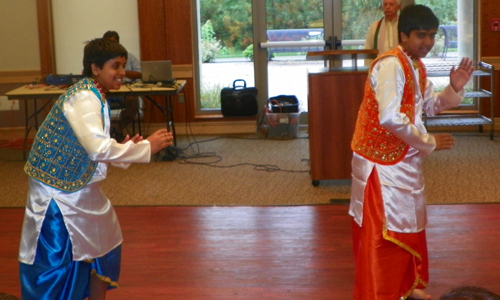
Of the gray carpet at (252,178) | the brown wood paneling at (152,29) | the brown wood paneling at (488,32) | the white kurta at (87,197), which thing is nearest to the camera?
the white kurta at (87,197)

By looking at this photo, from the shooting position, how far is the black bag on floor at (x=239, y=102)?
27.4 feet

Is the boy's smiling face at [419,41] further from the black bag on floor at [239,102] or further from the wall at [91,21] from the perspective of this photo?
the wall at [91,21]

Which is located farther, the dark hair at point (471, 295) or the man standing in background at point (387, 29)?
the man standing in background at point (387, 29)

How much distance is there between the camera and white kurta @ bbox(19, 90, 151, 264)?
2.42 metres

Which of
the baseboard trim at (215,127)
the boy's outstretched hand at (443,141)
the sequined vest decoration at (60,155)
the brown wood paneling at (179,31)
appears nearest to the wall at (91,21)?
the brown wood paneling at (179,31)

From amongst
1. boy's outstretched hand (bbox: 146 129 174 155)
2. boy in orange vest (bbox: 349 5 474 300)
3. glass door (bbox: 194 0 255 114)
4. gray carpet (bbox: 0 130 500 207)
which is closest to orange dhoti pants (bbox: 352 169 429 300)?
boy in orange vest (bbox: 349 5 474 300)

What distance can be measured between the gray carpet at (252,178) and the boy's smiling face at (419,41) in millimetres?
2535

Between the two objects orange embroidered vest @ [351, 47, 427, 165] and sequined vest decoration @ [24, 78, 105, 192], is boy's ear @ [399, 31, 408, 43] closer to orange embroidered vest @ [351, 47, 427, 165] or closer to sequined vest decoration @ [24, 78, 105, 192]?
orange embroidered vest @ [351, 47, 427, 165]

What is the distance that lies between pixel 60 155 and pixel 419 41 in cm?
144

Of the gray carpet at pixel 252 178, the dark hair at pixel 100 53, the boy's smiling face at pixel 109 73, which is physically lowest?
the gray carpet at pixel 252 178

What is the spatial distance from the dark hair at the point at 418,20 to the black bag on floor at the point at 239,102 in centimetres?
557

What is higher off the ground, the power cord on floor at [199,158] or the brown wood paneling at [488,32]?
the brown wood paneling at [488,32]

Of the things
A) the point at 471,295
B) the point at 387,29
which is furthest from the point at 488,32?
the point at 471,295

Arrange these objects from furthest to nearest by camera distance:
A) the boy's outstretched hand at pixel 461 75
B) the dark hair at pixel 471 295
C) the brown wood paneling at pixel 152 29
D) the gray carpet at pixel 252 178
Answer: the brown wood paneling at pixel 152 29
the gray carpet at pixel 252 178
the boy's outstretched hand at pixel 461 75
the dark hair at pixel 471 295
